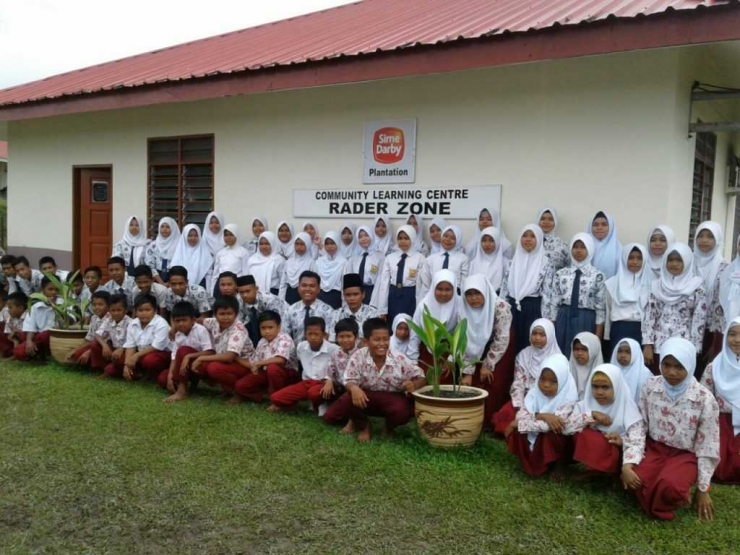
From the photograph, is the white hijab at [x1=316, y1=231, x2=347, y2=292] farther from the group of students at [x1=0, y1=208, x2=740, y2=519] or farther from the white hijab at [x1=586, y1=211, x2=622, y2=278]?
the white hijab at [x1=586, y1=211, x2=622, y2=278]

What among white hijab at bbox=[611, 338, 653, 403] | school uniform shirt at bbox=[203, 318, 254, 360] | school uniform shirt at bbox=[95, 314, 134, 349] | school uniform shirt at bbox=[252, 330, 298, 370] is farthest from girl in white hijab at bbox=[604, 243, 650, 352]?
school uniform shirt at bbox=[95, 314, 134, 349]

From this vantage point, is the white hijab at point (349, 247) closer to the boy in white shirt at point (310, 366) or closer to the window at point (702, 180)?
the boy in white shirt at point (310, 366)

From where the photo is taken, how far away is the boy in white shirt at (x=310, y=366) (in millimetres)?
4961

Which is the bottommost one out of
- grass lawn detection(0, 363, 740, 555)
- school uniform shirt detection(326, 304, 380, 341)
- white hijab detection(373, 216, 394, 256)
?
grass lawn detection(0, 363, 740, 555)

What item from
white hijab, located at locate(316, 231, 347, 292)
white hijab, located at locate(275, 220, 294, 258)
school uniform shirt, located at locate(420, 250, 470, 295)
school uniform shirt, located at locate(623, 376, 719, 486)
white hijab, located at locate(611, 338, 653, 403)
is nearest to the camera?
school uniform shirt, located at locate(623, 376, 719, 486)

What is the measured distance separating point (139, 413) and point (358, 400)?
176 centimetres

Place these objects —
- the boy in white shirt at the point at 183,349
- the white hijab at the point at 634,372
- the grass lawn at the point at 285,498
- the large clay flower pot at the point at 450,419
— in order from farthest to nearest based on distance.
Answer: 1. the boy in white shirt at the point at 183,349
2. the large clay flower pot at the point at 450,419
3. the white hijab at the point at 634,372
4. the grass lawn at the point at 285,498

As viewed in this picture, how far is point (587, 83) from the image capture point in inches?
216

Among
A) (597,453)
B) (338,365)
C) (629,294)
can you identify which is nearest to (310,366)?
(338,365)

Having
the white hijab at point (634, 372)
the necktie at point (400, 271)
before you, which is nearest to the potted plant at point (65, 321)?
the necktie at point (400, 271)

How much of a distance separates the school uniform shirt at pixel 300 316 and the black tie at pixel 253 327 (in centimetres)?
32

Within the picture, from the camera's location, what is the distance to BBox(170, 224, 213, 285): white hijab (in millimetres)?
7223

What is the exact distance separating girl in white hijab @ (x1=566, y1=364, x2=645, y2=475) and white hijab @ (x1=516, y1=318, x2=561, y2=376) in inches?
28.2

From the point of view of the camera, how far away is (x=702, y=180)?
654 centimetres
